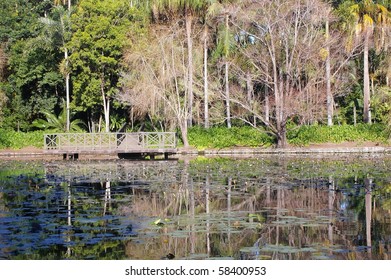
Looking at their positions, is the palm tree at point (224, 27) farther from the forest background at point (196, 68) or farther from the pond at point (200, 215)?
the pond at point (200, 215)

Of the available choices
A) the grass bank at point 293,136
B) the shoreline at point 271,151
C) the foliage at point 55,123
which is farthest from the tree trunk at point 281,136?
the foliage at point 55,123

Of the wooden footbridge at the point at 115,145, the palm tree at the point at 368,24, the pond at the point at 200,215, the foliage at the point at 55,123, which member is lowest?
the pond at the point at 200,215

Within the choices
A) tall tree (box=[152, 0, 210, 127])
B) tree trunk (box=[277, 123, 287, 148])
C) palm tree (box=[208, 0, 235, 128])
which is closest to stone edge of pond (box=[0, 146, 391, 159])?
tree trunk (box=[277, 123, 287, 148])

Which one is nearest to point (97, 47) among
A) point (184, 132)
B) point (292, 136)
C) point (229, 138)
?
point (184, 132)

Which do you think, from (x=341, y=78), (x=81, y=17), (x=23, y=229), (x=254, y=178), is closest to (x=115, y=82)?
(x=81, y=17)

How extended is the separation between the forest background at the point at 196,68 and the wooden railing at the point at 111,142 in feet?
11.4

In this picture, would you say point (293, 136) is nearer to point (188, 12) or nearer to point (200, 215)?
point (188, 12)

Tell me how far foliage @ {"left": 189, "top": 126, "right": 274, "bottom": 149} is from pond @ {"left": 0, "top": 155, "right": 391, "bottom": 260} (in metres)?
16.8

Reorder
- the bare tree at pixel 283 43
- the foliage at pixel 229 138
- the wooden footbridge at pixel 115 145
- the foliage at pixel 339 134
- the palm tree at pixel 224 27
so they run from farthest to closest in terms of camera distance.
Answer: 1. the palm tree at pixel 224 27
2. the foliage at pixel 229 138
3. the bare tree at pixel 283 43
4. the foliage at pixel 339 134
5. the wooden footbridge at pixel 115 145

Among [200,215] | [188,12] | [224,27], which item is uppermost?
[188,12]

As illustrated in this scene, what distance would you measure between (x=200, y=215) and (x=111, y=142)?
25.4 metres

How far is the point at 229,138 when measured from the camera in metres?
42.6

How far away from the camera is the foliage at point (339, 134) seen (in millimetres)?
41312

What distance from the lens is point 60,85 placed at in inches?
2036
